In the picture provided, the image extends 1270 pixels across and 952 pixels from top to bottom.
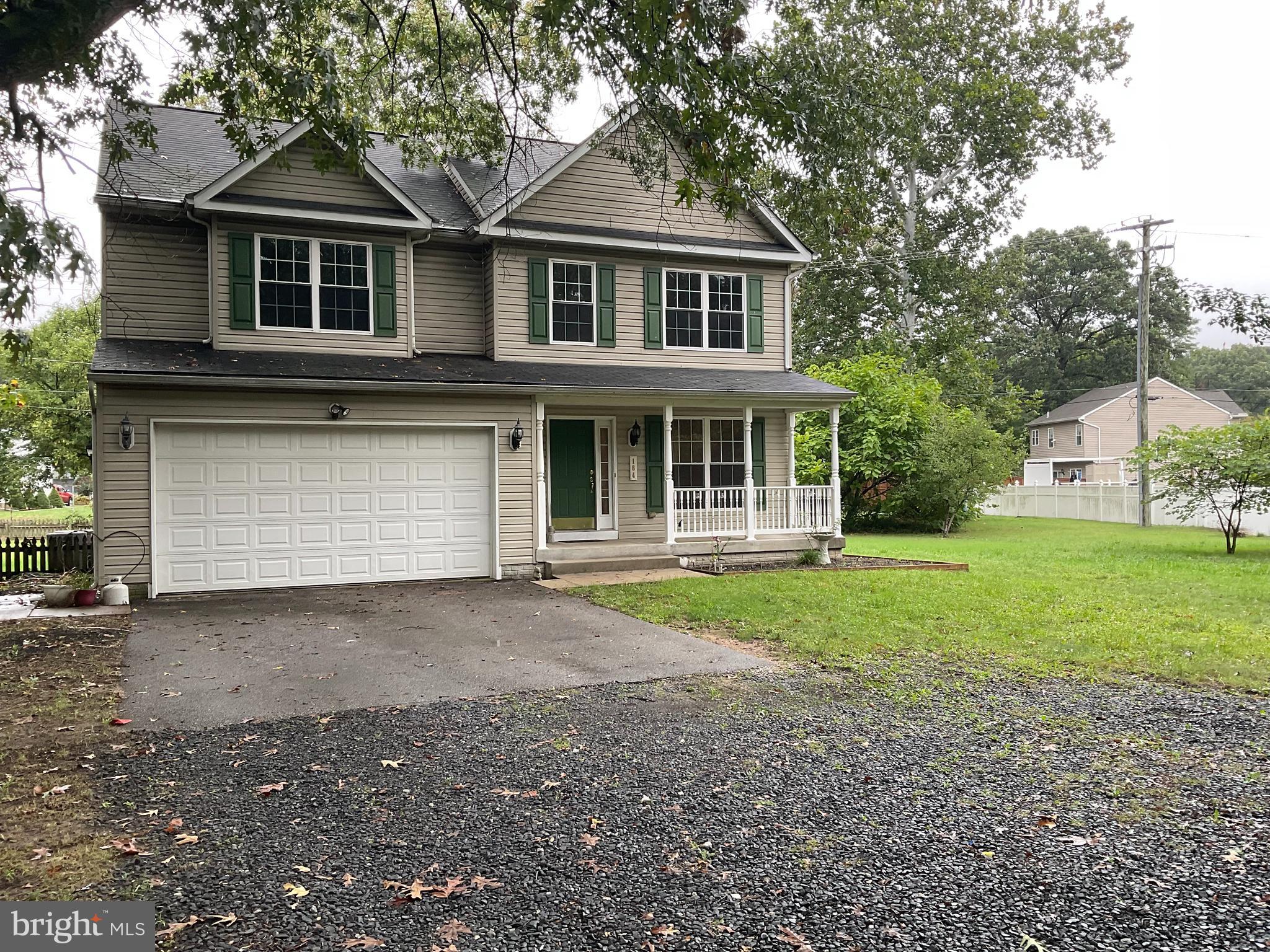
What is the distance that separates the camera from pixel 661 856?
3.79 meters

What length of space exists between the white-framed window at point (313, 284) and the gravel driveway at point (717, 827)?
8.95 m

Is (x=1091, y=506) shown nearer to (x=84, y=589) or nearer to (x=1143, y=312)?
(x=1143, y=312)

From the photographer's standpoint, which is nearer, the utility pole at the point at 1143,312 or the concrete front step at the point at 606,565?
the concrete front step at the point at 606,565

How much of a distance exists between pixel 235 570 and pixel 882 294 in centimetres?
2677

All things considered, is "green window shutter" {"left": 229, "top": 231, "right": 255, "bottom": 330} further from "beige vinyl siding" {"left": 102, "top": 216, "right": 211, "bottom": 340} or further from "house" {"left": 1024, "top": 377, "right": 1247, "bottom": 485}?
"house" {"left": 1024, "top": 377, "right": 1247, "bottom": 485}

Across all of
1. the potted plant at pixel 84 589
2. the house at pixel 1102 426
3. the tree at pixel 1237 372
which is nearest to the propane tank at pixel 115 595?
the potted plant at pixel 84 589

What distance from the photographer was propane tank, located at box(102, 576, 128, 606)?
1107cm

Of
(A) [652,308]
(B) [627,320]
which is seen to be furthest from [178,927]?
(A) [652,308]

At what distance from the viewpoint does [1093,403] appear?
50.8 metres

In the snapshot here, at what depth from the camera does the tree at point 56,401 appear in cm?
2977

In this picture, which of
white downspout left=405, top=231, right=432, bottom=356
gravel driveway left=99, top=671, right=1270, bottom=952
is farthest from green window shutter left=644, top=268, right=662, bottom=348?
gravel driveway left=99, top=671, right=1270, bottom=952

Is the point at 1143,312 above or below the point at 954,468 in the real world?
above

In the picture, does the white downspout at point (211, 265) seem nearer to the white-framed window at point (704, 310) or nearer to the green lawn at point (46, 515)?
the white-framed window at point (704, 310)

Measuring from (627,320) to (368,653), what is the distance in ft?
30.2
